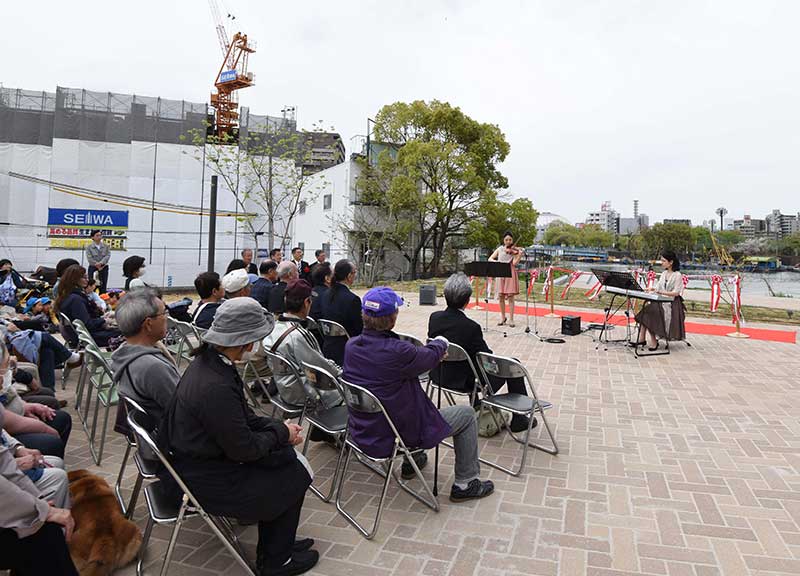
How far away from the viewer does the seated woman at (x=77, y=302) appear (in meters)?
5.22

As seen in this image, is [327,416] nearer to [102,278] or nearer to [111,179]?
[102,278]

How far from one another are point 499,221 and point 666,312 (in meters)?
19.7

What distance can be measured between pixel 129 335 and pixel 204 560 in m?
1.27

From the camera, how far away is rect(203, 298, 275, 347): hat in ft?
7.50

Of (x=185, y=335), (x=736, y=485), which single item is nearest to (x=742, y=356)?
(x=736, y=485)

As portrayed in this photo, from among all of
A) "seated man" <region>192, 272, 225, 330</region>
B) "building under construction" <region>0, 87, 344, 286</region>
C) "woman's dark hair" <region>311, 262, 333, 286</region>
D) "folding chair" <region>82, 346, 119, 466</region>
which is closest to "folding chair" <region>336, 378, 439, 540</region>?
"folding chair" <region>82, 346, 119, 466</region>

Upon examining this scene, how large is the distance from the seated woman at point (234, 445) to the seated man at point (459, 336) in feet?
5.70

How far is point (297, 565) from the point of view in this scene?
2.46 m

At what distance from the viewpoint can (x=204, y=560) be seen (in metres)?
2.57

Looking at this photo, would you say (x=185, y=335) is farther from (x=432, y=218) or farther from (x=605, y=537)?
(x=432, y=218)

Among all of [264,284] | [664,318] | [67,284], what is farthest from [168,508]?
[664,318]

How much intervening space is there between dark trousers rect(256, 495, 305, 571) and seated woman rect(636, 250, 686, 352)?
7.19m

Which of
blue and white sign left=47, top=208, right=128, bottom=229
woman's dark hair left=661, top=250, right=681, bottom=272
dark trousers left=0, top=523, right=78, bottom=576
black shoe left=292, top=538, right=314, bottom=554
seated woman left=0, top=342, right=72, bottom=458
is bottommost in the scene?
black shoe left=292, top=538, right=314, bottom=554

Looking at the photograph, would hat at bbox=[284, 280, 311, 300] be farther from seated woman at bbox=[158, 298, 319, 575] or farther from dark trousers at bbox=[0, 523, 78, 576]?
dark trousers at bbox=[0, 523, 78, 576]
